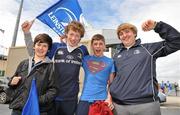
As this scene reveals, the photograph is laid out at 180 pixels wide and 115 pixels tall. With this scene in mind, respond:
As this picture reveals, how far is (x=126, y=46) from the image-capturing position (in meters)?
4.28

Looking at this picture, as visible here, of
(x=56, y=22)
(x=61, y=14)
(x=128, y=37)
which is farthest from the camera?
(x=61, y=14)

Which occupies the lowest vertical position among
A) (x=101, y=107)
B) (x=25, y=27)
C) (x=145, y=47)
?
(x=101, y=107)

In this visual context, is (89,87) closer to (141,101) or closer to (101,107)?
(101,107)

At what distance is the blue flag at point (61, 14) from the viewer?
5367 mm

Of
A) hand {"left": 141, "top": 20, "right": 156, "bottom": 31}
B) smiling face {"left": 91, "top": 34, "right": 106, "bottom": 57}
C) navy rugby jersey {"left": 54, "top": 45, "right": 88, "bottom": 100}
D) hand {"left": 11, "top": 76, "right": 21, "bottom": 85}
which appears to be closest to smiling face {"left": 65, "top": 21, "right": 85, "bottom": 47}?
navy rugby jersey {"left": 54, "top": 45, "right": 88, "bottom": 100}

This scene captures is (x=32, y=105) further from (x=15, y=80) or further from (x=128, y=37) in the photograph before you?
(x=128, y=37)

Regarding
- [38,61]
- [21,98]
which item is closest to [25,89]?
[21,98]

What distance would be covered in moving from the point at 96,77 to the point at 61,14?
5.79ft

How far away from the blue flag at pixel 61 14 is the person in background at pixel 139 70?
5.18 ft

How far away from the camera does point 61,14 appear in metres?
5.64

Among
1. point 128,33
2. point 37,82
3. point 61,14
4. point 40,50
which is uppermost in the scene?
point 61,14

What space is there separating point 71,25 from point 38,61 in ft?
2.65

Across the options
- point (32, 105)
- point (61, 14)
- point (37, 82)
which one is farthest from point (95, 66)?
point (61, 14)

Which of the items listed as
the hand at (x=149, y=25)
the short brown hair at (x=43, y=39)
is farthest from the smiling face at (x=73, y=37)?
the hand at (x=149, y=25)
